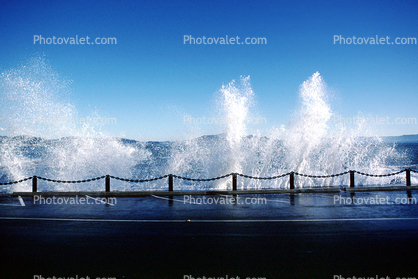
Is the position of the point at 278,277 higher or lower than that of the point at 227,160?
lower

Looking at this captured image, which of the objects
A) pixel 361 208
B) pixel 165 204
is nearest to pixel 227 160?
pixel 165 204

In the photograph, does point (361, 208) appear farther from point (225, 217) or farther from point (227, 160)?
point (227, 160)

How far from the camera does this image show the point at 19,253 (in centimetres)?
552

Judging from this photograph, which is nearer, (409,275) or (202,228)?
(409,275)

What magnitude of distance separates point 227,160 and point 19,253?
17.7m

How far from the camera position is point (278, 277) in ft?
14.2

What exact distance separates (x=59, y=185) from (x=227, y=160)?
16950mm

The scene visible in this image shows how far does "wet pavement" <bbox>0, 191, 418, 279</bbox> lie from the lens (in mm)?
4641

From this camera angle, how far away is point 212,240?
20.4ft

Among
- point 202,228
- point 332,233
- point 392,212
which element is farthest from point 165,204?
point 392,212

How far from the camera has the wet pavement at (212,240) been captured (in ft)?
15.2

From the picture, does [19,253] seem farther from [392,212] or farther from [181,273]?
[392,212]

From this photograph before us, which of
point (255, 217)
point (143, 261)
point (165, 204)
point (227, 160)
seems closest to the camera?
point (143, 261)

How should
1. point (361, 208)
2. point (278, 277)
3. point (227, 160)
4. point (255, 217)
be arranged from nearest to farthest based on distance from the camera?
1. point (278, 277)
2. point (255, 217)
3. point (361, 208)
4. point (227, 160)
